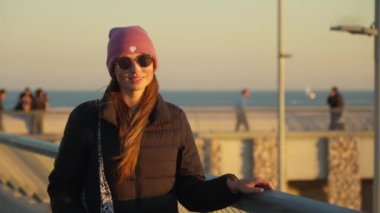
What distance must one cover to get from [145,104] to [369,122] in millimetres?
25552

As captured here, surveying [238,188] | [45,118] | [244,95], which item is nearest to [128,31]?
[238,188]

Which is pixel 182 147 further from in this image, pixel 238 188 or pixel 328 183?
pixel 328 183

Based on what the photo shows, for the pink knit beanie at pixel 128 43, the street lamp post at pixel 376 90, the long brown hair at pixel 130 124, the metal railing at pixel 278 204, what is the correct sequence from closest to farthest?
1. the metal railing at pixel 278 204
2. the long brown hair at pixel 130 124
3. the pink knit beanie at pixel 128 43
4. the street lamp post at pixel 376 90

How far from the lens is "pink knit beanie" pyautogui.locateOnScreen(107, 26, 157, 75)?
3.08m

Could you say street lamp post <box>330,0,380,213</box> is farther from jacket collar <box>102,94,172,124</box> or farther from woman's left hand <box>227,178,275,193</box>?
jacket collar <box>102,94,172,124</box>

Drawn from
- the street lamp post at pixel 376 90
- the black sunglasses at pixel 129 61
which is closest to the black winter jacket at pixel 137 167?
the black sunglasses at pixel 129 61

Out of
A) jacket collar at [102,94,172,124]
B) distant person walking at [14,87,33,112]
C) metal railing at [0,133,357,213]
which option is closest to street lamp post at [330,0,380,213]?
metal railing at [0,133,357,213]

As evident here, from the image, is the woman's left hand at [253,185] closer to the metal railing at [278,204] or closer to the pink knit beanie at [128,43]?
the metal railing at [278,204]

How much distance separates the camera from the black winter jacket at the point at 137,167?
9.83ft

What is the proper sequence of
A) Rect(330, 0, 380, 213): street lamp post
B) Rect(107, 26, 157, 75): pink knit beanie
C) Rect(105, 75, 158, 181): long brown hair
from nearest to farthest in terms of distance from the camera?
Rect(105, 75, 158, 181): long brown hair
Rect(107, 26, 157, 75): pink knit beanie
Rect(330, 0, 380, 213): street lamp post

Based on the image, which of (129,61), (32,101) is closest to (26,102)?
(32,101)

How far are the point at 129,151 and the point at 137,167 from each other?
0.25 feet

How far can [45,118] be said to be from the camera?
78.3 feet

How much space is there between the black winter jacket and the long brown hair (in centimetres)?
2
